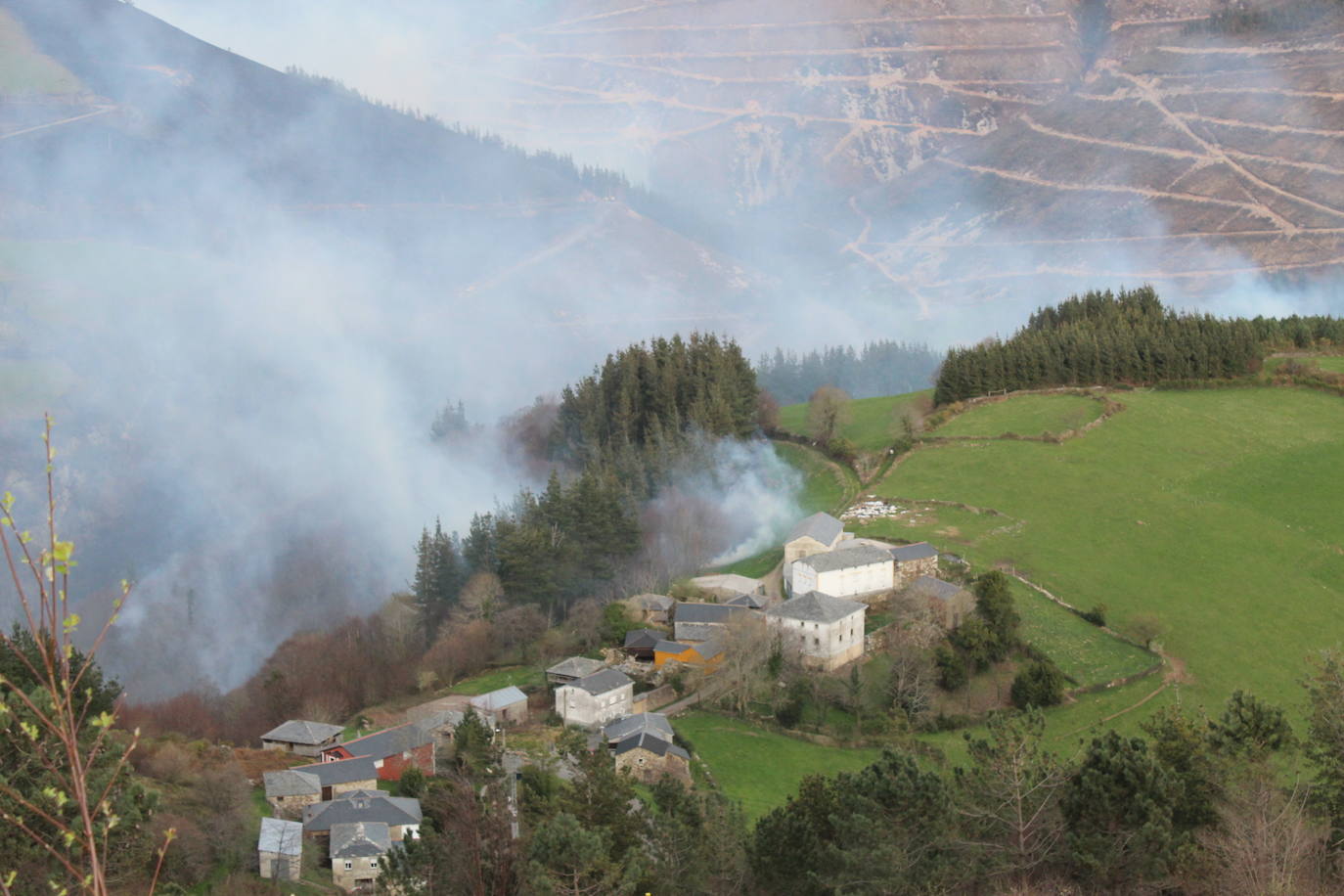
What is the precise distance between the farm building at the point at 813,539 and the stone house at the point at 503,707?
12.8 m

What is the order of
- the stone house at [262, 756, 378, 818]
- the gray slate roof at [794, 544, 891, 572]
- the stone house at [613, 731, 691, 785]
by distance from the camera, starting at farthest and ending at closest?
the gray slate roof at [794, 544, 891, 572], the stone house at [613, 731, 691, 785], the stone house at [262, 756, 378, 818]

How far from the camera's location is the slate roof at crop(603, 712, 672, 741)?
3584 centimetres

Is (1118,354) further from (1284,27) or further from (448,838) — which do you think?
(1284,27)

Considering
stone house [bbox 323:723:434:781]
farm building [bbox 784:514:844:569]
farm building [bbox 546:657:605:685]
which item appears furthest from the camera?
farm building [bbox 784:514:844:569]

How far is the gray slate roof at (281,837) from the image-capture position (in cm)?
2778

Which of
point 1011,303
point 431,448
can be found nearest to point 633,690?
point 431,448

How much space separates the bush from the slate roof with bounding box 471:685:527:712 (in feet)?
57.7

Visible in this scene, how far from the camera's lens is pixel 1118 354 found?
71.8m

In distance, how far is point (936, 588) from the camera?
42062mm

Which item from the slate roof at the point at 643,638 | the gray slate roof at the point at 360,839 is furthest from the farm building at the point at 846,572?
the gray slate roof at the point at 360,839

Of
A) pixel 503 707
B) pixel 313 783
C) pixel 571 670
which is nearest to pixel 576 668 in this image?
pixel 571 670

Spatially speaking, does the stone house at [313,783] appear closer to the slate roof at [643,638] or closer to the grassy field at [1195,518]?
the slate roof at [643,638]

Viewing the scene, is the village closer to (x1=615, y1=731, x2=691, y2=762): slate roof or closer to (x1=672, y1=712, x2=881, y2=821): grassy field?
(x1=615, y1=731, x2=691, y2=762): slate roof

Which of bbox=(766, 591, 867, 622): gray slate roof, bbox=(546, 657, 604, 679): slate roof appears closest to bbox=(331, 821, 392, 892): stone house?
bbox=(546, 657, 604, 679): slate roof
